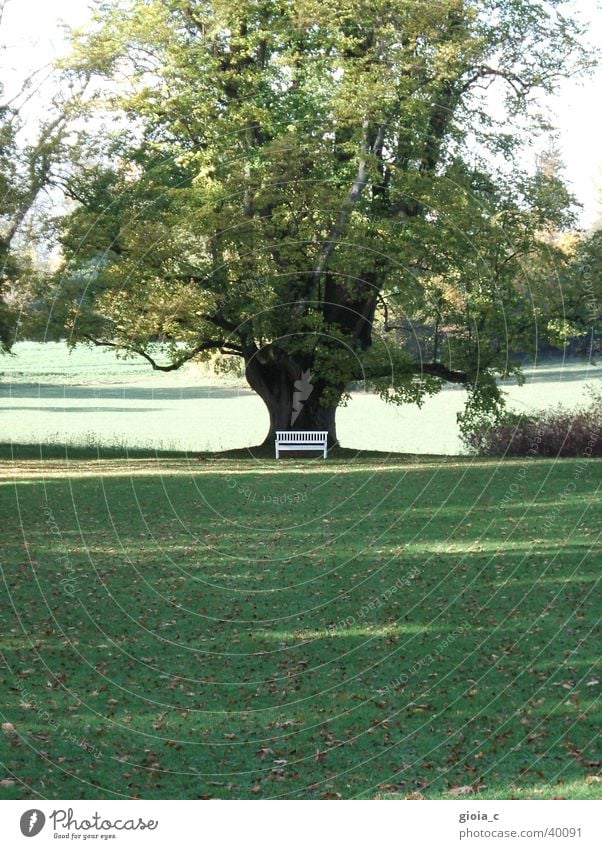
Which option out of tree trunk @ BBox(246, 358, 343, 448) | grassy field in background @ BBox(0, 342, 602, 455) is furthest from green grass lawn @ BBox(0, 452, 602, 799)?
grassy field in background @ BBox(0, 342, 602, 455)

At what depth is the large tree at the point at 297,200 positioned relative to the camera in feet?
95.8

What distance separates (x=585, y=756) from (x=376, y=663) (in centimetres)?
293

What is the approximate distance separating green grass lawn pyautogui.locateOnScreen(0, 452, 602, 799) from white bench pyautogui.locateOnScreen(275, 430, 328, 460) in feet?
26.3

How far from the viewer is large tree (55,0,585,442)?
Result: 1150 inches

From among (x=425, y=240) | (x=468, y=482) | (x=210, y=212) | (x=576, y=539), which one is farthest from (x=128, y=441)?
(x=576, y=539)

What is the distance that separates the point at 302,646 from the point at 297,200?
62.9 ft

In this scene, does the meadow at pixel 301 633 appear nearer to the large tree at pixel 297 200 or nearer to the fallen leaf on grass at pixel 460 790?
the fallen leaf on grass at pixel 460 790

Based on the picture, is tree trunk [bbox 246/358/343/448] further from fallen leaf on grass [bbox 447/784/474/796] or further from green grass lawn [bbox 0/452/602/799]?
fallen leaf on grass [bbox 447/784/474/796]

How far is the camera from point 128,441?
113 ft

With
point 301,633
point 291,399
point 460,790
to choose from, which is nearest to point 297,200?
point 291,399

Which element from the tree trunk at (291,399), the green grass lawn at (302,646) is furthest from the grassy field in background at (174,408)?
the green grass lawn at (302,646)

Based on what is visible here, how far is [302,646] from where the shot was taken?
12281 mm

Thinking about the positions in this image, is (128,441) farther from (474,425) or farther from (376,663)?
(376,663)

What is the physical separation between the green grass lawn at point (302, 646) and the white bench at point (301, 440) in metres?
8.01
